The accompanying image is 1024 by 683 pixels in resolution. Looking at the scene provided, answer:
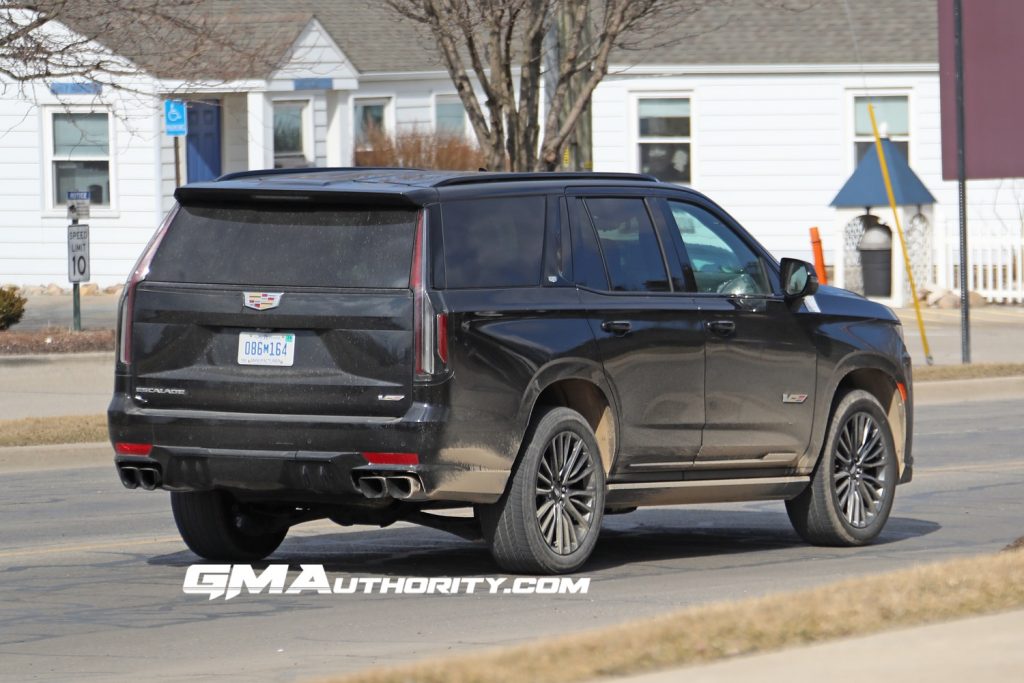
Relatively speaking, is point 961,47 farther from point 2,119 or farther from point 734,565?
point 2,119

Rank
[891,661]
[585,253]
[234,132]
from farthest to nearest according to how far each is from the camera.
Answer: [234,132]
[585,253]
[891,661]

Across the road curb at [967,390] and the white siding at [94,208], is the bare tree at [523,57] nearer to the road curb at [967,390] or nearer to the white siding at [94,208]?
the road curb at [967,390]

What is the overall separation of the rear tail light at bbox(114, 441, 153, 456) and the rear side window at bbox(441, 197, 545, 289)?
1.61 metres

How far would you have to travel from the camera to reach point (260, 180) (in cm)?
927

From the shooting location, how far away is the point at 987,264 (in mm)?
30344

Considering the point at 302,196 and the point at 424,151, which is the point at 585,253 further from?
the point at 424,151

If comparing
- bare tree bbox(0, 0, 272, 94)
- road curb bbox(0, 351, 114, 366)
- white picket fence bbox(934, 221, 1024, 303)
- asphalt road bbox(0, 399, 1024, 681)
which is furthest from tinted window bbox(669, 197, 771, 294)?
white picket fence bbox(934, 221, 1024, 303)

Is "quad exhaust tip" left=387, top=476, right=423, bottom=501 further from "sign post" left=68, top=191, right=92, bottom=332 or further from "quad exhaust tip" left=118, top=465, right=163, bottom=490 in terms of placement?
"sign post" left=68, top=191, right=92, bottom=332

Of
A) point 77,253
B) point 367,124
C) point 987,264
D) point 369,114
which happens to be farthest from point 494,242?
point 369,114

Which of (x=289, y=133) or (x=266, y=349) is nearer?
(x=266, y=349)

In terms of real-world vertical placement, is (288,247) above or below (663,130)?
below

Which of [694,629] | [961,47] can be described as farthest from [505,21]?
[694,629]

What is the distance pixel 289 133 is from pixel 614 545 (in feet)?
79.8

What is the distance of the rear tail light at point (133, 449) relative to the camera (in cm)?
883
